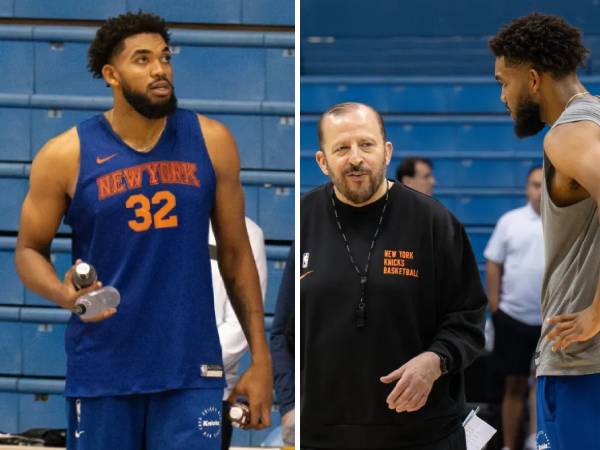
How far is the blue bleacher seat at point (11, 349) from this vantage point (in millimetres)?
2893

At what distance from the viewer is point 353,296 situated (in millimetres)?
2457

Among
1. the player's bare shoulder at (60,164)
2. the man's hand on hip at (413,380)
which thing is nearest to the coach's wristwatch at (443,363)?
the man's hand on hip at (413,380)

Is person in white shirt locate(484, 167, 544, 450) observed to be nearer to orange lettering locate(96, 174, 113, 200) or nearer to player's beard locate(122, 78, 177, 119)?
player's beard locate(122, 78, 177, 119)

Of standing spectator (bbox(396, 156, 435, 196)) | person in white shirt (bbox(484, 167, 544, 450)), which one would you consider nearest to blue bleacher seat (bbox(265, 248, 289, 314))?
standing spectator (bbox(396, 156, 435, 196))

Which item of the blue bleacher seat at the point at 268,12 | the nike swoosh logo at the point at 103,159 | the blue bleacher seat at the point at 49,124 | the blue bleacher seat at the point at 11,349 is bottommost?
the blue bleacher seat at the point at 11,349

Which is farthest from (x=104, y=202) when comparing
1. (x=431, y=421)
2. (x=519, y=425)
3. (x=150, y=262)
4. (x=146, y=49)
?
(x=519, y=425)

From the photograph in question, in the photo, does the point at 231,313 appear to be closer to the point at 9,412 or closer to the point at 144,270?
the point at 144,270

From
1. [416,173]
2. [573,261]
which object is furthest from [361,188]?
[416,173]

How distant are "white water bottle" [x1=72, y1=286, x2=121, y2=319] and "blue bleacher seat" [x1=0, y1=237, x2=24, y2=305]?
0.44 m

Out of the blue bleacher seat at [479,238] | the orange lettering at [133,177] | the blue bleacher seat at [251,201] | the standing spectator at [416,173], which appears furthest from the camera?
the blue bleacher seat at [479,238]

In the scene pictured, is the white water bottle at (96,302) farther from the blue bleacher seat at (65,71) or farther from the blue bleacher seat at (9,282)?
the blue bleacher seat at (65,71)

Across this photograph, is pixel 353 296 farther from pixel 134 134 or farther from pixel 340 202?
pixel 134 134

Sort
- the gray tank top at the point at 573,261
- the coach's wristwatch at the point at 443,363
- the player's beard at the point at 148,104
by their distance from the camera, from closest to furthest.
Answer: the gray tank top at the point at 573,261 < the coach's wristwatch at the point at 443,363 < the player's beard at the point at 148,104

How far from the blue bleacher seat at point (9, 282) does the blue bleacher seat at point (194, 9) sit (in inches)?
30.4
